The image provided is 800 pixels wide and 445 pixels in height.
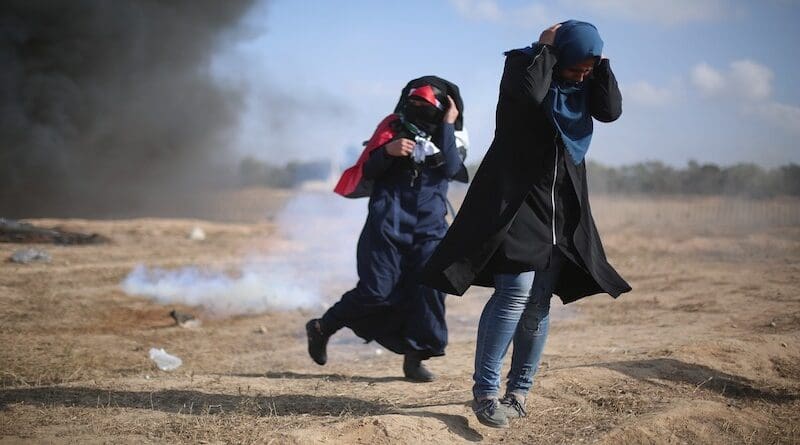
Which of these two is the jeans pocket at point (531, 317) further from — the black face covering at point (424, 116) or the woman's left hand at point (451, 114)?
the black face covering at point (424, 116)

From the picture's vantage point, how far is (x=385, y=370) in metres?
5.74

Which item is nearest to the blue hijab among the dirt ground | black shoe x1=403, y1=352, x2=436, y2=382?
the dirt ground

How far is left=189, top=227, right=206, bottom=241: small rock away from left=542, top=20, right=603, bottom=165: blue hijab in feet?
42.6

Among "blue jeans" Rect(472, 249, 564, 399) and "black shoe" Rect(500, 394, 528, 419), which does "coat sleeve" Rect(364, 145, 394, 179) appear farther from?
"black shoe" Rect(500, 394, 528, 419)

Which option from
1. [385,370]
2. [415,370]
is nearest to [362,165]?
[415,370]

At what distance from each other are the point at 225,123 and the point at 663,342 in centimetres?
1822

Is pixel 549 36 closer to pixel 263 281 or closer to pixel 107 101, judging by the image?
pixel 263 281

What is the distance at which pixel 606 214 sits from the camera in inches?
868

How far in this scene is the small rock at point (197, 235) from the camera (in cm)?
1581

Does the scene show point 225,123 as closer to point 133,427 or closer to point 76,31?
point 76,31

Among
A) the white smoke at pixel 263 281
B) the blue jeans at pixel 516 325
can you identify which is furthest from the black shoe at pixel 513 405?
the white smoke at pixel 263 281

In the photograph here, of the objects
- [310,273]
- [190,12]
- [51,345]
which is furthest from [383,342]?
[190,12]

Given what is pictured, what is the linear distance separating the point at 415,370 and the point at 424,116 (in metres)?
1.75

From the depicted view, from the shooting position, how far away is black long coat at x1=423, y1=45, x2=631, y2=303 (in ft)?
11.3
